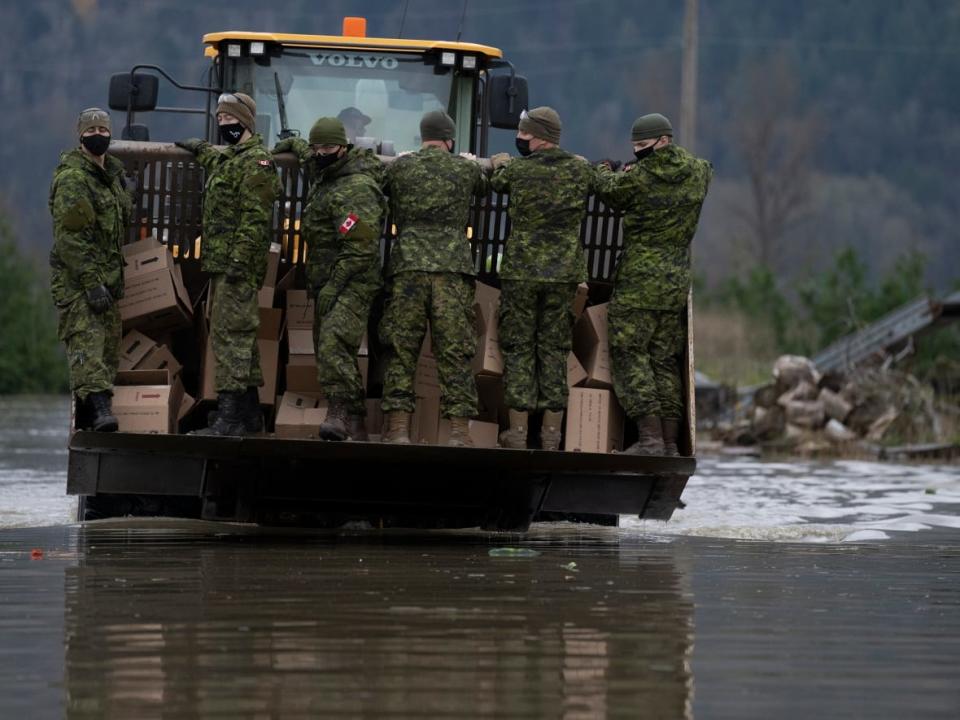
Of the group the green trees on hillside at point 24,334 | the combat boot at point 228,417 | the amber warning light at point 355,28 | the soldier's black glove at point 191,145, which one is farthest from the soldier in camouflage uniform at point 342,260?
the green trees on hillside at point 24,334

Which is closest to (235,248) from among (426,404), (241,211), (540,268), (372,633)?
(241,211)

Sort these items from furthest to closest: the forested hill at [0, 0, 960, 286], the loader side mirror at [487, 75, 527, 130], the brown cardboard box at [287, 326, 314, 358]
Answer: the forested hill at [0, 0, 960, 286] → the loader side mirror at [487, 75, 527, 130] → the brown cardboard box at [287, 326, 314, 358]

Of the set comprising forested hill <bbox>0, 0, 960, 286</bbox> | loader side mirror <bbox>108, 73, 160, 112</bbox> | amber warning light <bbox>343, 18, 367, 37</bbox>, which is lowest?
loader side mirror <bbox>108, 73, 160, 112</bbox>

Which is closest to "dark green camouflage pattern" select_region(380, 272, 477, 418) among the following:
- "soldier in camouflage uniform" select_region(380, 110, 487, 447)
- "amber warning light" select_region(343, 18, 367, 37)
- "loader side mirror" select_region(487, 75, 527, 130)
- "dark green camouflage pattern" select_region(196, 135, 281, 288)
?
"soldier in camouflage uniform" select_region(380, 110, 487, 447)

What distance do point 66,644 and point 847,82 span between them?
264 ft

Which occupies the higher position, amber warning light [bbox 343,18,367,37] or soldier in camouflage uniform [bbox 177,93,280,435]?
amber warning light [bbox 343,18,367,37]

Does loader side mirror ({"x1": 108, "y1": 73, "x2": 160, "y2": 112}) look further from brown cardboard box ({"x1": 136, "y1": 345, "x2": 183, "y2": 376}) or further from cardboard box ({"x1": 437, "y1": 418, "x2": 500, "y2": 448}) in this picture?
cardboard box ({"x1": 437, "y1": 418, "x2": 500, "y2": 448})

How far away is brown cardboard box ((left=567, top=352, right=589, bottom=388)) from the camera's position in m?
10.6

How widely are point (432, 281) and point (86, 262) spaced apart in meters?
1.83

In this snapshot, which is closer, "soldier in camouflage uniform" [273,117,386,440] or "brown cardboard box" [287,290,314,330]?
"soldier in camouflage uniform" [273,117,386,440]

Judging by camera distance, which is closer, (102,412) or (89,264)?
(102,412)

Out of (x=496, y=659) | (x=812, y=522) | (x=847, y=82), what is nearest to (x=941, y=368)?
(x=812, y=522)

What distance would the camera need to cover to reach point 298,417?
1038cm

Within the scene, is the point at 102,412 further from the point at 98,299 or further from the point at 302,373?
the point at 302,373
